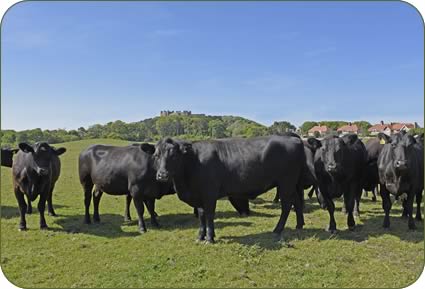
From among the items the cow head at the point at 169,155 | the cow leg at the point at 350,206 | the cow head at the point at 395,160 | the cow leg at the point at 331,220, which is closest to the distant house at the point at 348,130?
the cow head at the point at 395,160

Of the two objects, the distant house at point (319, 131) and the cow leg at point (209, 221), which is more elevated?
the distant house at point (319, 131)

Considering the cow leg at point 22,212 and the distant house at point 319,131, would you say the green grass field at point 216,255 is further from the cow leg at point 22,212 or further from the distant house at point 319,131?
the distant house at point 319,131

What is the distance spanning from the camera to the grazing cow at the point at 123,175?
8.95 m

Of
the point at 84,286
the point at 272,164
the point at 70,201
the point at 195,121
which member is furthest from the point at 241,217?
the point at 195,121

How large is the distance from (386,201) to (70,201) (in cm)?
1064

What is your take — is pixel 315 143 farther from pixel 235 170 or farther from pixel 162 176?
pixel 162 176

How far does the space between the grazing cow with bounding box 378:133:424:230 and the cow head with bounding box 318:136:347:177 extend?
1.16 meters

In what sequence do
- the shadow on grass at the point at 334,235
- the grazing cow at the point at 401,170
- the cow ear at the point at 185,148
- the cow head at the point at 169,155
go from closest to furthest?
the cow head at the point at 169,155
the shadow on grass at the point at 334,235
the cow ear at the point at 185,148
the grazing cow at the point at 401,170

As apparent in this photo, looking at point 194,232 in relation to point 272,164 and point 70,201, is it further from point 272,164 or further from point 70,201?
point 70,201

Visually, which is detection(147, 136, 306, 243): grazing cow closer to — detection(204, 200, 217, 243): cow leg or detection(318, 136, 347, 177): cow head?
detection(204, 200, 217, 243): cow leg

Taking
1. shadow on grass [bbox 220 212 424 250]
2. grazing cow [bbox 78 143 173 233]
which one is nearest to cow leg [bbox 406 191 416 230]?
shadow on grass [bbox 220 212 424 250]

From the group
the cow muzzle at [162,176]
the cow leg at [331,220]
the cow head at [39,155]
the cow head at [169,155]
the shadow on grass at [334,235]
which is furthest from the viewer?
the cow head at [39,155]

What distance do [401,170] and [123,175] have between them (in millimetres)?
6551

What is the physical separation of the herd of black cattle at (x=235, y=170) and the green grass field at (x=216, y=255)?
0.49 meters
